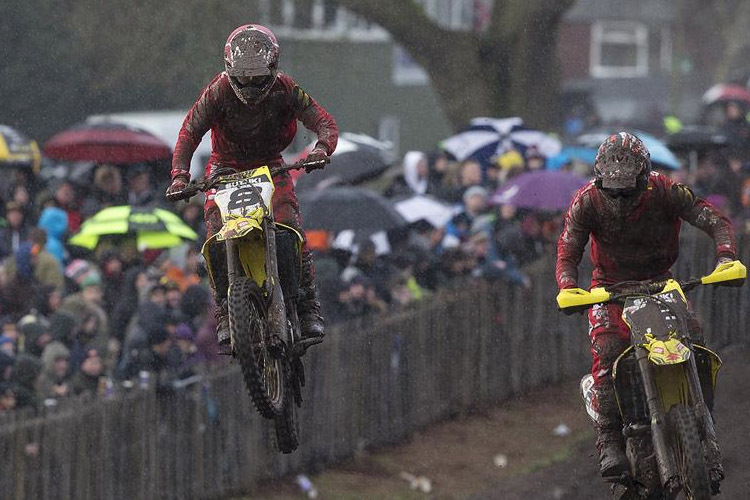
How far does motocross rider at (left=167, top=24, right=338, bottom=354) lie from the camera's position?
30.3 feet

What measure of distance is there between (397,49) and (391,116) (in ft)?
6.07

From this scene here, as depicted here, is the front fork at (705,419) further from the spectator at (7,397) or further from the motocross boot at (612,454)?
the spectator at (7,397)

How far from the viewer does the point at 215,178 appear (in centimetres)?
935

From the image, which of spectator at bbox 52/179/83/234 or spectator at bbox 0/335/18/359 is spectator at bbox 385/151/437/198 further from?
spectator at bbox 0/335/18/359

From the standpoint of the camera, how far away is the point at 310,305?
1008cm

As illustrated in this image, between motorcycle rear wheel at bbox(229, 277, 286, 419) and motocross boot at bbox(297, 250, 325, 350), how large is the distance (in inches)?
20.9

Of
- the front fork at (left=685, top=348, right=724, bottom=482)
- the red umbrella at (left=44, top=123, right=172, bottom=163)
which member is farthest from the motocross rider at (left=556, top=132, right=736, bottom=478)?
the red umbrella at (left=44, top=123, right=172, bottom=163)

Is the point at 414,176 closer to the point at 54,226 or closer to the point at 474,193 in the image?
the point at 474,193

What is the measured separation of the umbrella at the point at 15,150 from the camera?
54.5 feet

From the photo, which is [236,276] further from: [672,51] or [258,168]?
[672,51]

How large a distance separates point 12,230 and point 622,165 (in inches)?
318

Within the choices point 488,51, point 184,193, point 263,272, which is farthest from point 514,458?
point 488,51

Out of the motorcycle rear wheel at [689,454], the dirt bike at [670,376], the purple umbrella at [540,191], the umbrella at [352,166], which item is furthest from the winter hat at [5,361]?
the purple umbrella at [540,191]

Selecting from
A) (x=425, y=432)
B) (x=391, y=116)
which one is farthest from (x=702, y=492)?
(x=391, y=116)
